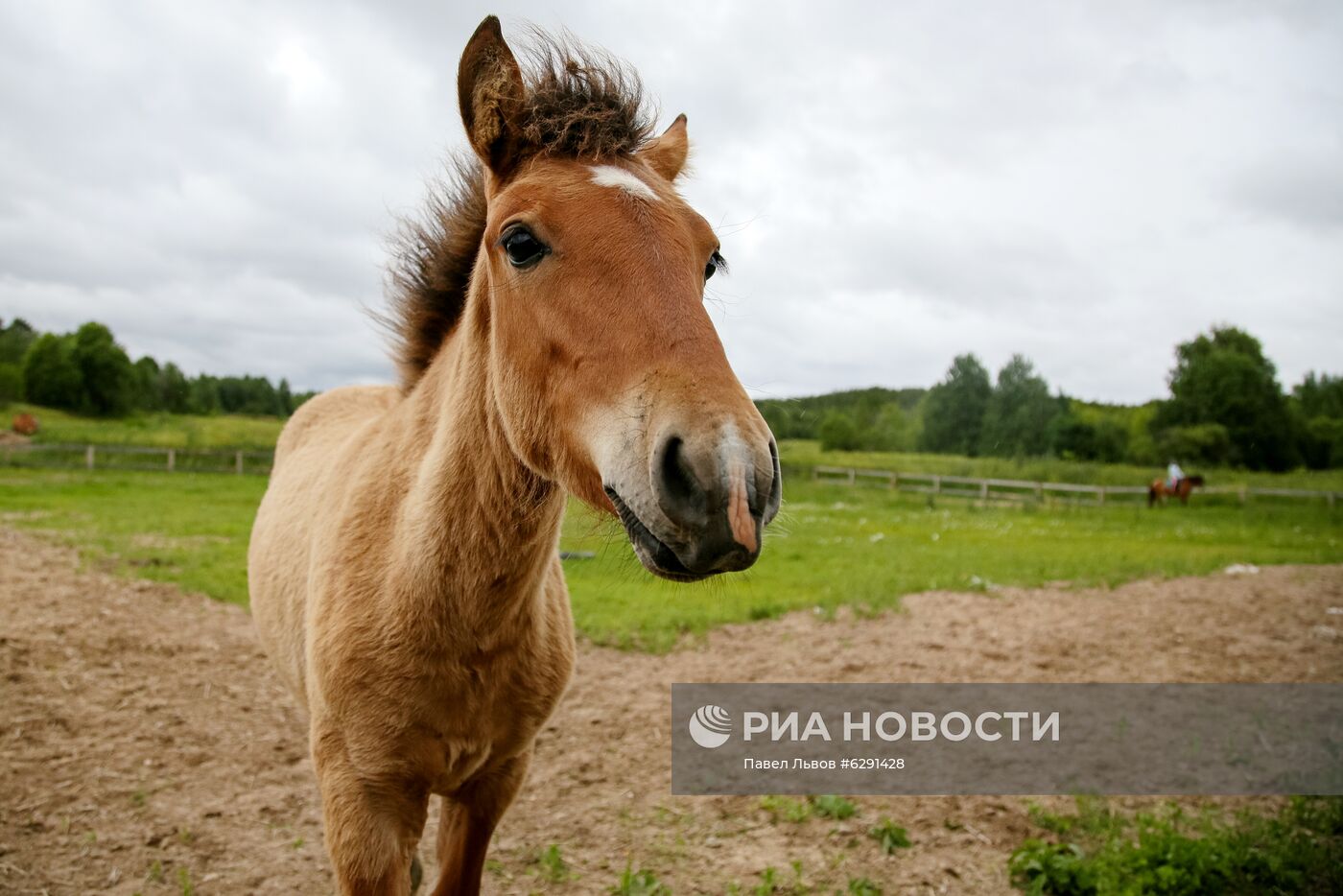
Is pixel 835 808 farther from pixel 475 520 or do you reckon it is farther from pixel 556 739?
pixel 475 520

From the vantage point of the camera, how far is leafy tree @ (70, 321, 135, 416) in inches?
1775

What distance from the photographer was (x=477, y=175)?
9.83 ft

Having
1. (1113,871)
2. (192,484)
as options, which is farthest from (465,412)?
(192,484)

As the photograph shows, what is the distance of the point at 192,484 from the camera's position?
77.0 feet

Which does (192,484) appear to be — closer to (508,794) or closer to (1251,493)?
(508,794)

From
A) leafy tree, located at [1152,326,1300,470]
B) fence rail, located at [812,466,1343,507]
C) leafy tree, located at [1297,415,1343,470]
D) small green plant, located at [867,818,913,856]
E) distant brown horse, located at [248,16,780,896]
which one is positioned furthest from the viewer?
leafy tree, located at [1152,326,1300,470]

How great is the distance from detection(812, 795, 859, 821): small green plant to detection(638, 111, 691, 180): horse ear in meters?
3.78

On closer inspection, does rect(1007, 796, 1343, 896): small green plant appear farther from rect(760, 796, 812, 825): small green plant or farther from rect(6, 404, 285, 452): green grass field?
rect(6, 404, 285, 452): green grass field

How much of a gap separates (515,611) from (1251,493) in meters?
34.4

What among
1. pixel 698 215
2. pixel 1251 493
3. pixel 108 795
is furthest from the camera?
pixel 1251 493

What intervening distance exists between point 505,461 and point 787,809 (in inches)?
130

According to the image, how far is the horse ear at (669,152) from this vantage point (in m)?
2.71

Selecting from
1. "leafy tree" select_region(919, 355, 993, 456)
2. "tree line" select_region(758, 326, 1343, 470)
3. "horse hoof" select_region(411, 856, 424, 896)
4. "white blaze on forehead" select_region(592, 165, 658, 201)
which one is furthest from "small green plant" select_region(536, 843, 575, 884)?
"leafy tree" select_region(919, 355, 993, 456)

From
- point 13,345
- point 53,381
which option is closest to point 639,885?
point 53,381
